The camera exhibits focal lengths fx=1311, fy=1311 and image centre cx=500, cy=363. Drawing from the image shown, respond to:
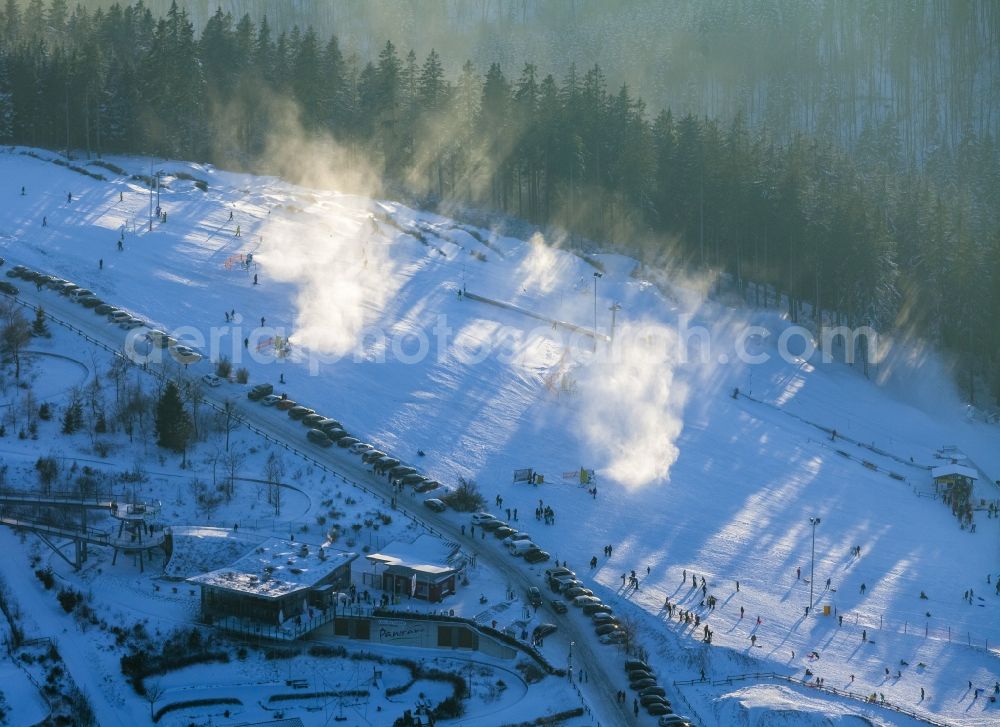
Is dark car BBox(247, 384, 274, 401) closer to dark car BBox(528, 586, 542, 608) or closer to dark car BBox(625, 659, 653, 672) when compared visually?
dark car BBox(528, 586, 542, 608)

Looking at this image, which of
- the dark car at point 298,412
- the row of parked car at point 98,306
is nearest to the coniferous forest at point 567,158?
the row of parked car at point 98,306

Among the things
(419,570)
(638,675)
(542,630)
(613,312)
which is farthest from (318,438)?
(613,312)

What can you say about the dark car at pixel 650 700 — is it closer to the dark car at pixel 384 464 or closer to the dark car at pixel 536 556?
the dark car at pixel 536 556

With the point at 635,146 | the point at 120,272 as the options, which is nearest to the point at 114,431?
the point at 120,272

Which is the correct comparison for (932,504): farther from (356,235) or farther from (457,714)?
(356,235)

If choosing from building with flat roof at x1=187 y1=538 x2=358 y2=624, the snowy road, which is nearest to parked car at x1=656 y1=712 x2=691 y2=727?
the snowy road
